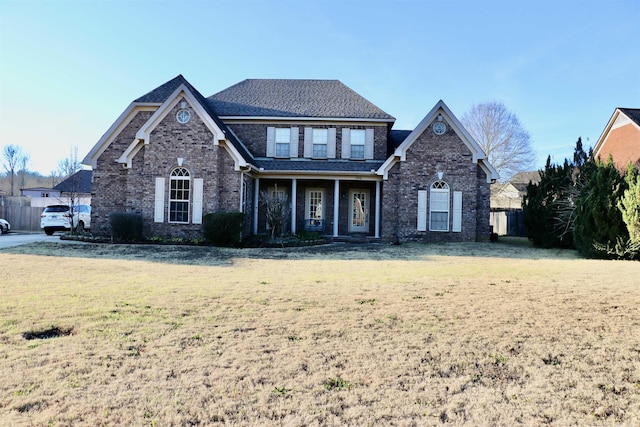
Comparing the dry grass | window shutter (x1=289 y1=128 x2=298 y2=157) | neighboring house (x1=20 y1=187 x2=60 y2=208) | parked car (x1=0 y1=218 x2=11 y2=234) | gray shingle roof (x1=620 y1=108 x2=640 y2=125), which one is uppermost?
gray shingle roof (x1=620 y1=108 x2=640 y2=125)

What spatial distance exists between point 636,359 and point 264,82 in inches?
877

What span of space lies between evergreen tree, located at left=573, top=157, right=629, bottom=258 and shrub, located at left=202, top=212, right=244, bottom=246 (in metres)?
12.1

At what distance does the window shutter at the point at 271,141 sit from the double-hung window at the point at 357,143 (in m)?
3.82

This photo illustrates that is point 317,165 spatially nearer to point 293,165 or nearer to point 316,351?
point 293,165

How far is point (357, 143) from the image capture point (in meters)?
21.1

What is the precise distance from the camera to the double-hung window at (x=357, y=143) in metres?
21.1

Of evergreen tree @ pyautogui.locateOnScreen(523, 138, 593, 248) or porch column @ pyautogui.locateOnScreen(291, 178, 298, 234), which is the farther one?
porch column @ pyautogui.locateOnScreen(291, 178, 298, 234)

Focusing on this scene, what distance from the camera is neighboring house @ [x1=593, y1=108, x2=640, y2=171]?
82.4 ft

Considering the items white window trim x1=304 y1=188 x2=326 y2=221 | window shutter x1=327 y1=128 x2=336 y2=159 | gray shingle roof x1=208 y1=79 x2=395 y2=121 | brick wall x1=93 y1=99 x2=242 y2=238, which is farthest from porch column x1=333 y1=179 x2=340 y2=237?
brick wall x1=93 y1=99 x2=242 y2=238

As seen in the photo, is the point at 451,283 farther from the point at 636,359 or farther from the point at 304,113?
the point at 304,113

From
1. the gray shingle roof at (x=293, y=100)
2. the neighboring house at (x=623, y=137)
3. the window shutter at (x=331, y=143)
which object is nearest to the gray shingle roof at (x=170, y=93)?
the gray shingle roof at (x=293, y=100)

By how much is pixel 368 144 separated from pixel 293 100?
4566 mm

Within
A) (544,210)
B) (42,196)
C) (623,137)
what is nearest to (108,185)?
(544,210)

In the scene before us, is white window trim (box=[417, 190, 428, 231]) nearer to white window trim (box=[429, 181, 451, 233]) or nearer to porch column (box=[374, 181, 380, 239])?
white window trim (box=[429, 181, 451, 233])
